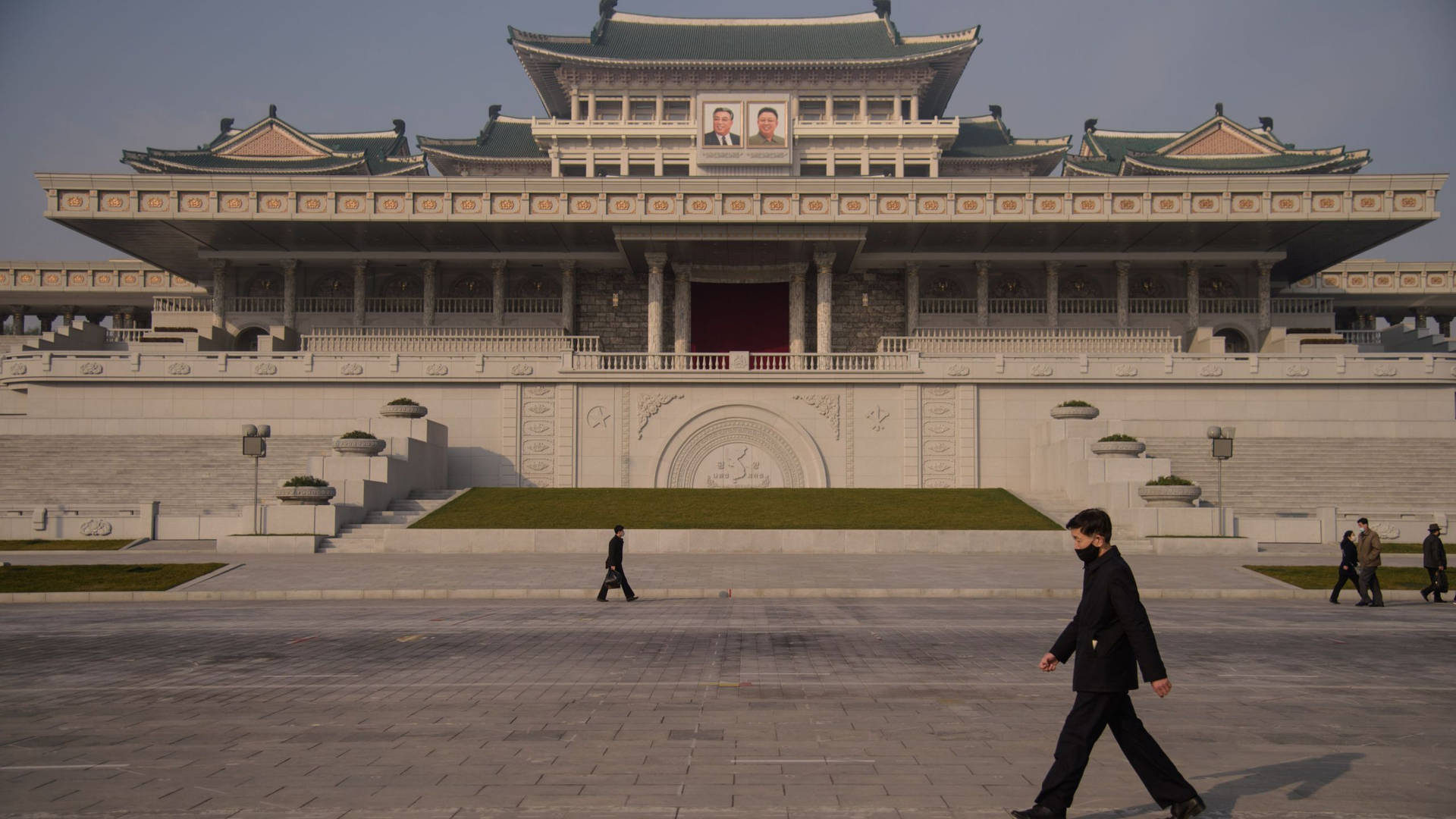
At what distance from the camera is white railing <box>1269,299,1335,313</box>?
1821 inches

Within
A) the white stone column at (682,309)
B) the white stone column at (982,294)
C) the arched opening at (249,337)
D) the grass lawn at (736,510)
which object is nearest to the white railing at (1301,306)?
the white stone column at (982,294)

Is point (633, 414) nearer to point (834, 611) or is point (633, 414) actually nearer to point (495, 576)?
point (495, 576)

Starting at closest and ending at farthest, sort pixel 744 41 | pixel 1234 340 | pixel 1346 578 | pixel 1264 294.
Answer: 1. pixel 1346 578
2. pixel 1264 294
3. pixel 1234 340
4. pixel 744 41

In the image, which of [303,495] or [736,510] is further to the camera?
[736,510]

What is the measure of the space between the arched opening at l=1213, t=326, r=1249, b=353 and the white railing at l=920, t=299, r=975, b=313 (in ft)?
34.7

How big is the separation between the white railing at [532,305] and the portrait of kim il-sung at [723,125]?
10.1 metres

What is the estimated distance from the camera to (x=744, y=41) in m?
56.6

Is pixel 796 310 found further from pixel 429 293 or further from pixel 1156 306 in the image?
pixel 1156 306

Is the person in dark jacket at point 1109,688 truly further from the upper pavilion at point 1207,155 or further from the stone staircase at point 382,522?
the upper pavilion at point 1207,155

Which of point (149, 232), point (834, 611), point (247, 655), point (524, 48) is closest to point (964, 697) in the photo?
point (834, 611)

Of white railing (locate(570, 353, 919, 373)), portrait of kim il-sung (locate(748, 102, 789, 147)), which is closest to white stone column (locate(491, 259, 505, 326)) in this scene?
white railing (locate(570, 353, 919, 373))

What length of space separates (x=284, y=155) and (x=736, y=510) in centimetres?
3820

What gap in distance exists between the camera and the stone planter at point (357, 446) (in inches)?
1049

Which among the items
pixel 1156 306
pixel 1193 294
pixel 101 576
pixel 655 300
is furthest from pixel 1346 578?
pixel 1156 306
